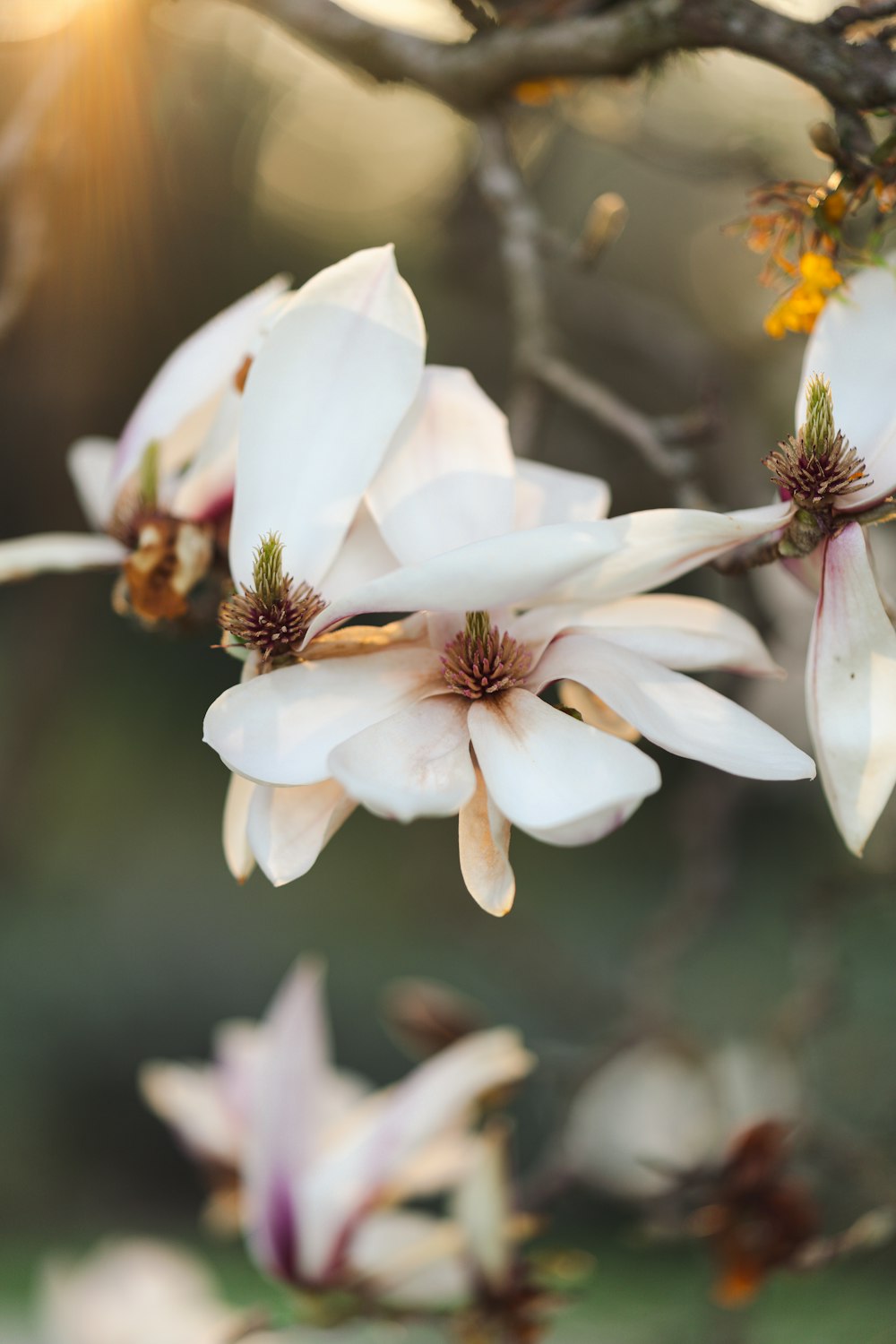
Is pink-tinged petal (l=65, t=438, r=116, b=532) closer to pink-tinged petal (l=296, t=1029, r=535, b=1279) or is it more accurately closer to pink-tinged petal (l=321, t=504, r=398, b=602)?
pink-tinged petal (l=321, t=504, r=398, b=602)

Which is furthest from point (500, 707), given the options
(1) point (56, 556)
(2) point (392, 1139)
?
(2) point (392, 1139)

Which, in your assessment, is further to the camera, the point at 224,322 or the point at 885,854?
the point at 885,854

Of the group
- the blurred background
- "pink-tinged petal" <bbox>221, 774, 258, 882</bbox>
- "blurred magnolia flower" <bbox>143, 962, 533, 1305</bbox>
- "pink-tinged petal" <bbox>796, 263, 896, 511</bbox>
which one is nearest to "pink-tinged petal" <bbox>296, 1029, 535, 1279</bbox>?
"blurred magnolia flower" <bbox>143, 962, 533, 1305</bbox>

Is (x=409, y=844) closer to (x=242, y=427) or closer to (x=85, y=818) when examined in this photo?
(x=85, y=818)

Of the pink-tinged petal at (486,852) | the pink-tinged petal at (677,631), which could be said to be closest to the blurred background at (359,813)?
the pink-tinged petal at (677,631)

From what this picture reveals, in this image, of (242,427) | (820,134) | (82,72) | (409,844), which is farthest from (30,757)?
(409,844)

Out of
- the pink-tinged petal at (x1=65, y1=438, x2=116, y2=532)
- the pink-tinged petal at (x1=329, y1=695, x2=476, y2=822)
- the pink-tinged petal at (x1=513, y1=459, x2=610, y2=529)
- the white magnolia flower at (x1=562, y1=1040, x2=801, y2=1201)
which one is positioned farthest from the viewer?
the white magnolia flower at (x1=562, y1=1040, x2=801, y2=1201)

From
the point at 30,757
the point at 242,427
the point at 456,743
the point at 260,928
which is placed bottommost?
the point at 456,743
